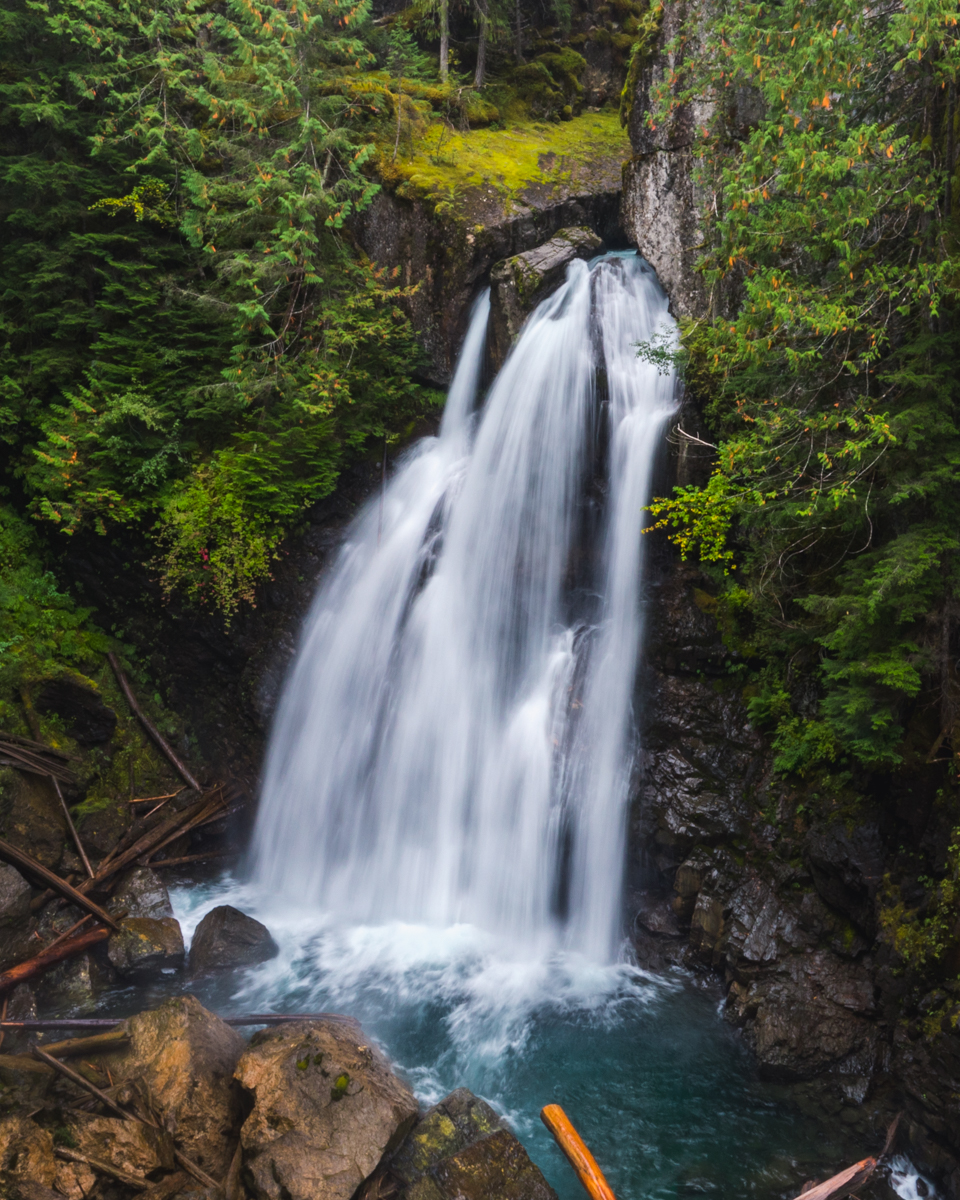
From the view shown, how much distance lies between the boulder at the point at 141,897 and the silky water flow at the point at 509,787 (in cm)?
45

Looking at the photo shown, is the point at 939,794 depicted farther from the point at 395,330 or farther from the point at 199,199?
the point at 199,199

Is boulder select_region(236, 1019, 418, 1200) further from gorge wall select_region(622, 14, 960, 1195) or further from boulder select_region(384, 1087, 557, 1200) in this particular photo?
gorge wall select_region(622, 14, 960, 1195)

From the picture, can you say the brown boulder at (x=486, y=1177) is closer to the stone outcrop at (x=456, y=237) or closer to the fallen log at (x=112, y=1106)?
the fallen log at (x=112, y=1106)

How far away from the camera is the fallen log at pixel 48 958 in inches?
265

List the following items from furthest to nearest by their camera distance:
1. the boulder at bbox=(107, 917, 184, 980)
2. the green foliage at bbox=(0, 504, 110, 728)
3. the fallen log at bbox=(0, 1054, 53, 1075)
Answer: the green foliage at bbox=(0, 504, 110, 728) < the boulder at bbox=(107, 917, 184, 980) < the fallen log at bbox=(0, 1054, 53, 1075)

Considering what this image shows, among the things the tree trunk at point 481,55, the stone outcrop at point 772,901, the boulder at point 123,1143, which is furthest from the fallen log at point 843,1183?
the tree trunk at point 481,55

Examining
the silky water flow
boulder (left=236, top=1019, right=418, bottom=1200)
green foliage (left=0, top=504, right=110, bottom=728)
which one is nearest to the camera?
boulder (left=236, top=1019, right=418, bottom=1200)

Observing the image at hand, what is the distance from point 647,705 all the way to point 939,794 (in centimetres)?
327

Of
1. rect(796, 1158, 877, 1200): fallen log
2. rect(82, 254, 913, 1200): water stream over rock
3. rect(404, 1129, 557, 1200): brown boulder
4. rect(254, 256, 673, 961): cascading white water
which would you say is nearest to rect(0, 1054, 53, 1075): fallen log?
rect(82, 254, 913, 1200): water stream over rock

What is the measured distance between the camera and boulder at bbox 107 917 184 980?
7414 mm

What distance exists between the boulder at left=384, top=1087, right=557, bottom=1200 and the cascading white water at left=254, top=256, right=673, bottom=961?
2878 mm

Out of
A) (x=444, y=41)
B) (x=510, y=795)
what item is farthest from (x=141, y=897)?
(x=444, y=41)

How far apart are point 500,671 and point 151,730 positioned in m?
5.36

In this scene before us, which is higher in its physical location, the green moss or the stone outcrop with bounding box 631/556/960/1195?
the green moss
